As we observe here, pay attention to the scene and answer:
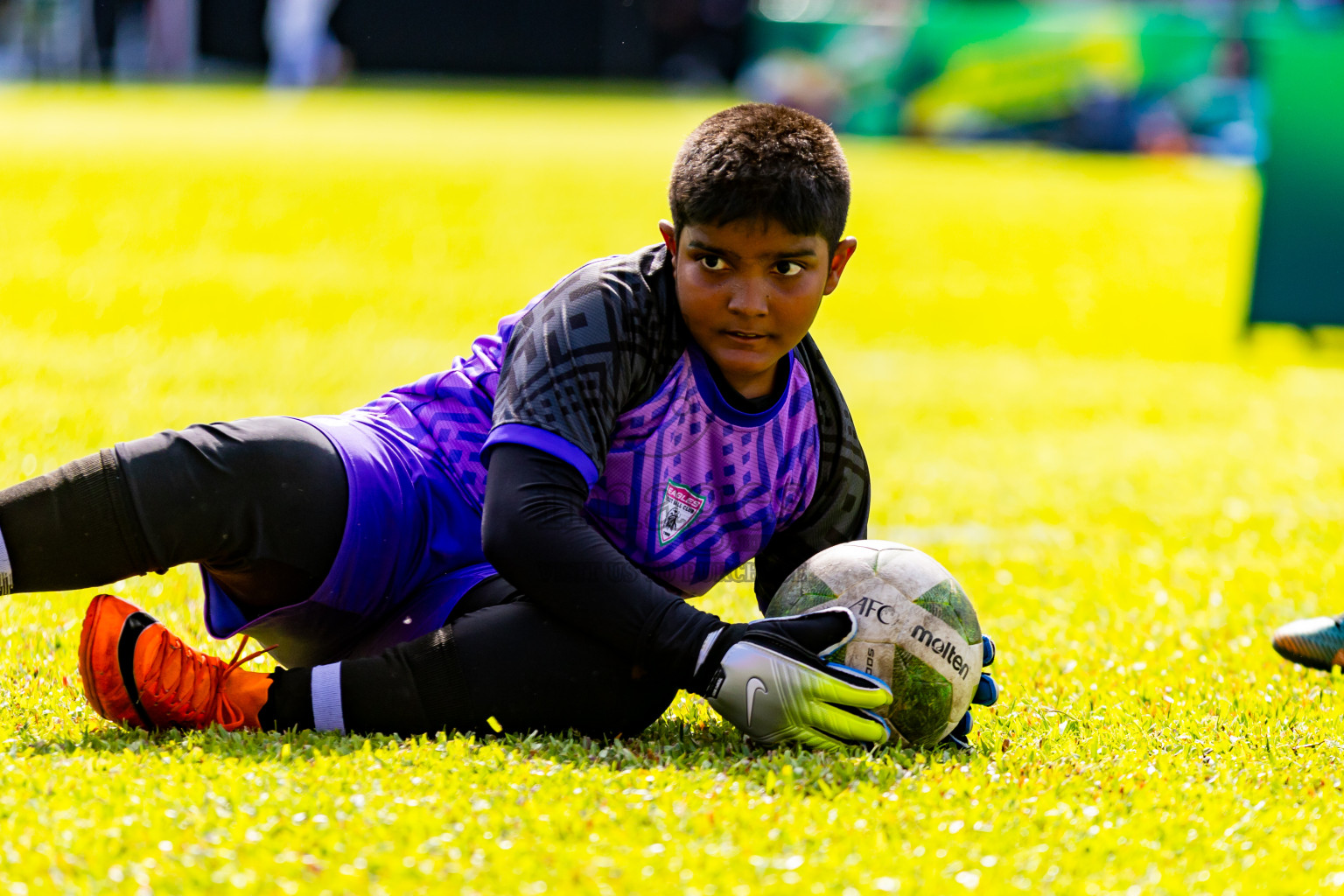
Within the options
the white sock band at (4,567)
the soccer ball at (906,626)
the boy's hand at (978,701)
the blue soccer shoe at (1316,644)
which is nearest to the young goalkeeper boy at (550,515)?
the white sock band at (4,567)

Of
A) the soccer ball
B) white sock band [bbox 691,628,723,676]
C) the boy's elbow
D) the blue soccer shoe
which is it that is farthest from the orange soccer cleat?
the blue soccer shoe

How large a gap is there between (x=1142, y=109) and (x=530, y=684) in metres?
20.8

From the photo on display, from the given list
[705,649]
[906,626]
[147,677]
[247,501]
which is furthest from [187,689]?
[906,626]

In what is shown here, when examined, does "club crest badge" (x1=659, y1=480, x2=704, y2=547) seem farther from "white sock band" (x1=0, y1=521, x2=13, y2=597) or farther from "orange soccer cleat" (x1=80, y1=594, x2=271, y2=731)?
"white sock band" (x1=0, y1=521, x2=13, y2=597)

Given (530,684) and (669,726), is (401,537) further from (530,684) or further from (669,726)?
(669,726)

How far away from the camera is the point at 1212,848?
9.44 feet

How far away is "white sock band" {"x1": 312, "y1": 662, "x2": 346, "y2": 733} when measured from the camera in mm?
3247

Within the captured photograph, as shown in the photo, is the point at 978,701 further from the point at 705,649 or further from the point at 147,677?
the point at 147,677

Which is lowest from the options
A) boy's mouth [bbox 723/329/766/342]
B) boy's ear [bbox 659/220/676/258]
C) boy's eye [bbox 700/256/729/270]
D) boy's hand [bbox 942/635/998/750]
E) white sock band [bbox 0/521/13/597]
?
boy's hand [bbox 942/635/998/750]

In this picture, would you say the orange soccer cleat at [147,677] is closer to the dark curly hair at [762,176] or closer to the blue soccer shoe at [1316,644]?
the dark curly hair at [762,176]

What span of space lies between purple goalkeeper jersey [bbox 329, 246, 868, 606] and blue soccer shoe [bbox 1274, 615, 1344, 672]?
1.62 m

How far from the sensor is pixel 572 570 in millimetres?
3201

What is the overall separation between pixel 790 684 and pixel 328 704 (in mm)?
981

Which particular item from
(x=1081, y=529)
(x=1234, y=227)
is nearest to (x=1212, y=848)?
(x=1081, y=529)
